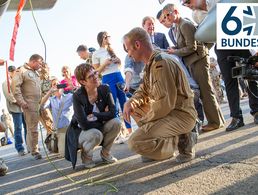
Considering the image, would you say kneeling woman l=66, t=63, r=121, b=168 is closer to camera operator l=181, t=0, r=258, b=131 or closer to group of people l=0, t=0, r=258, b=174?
group of people l=0, t=0, r=258, b=174

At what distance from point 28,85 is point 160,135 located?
3.15 metres

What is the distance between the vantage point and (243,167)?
229 centimetres

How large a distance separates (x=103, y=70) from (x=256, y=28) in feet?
8.95

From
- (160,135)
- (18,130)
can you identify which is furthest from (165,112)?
(18,130)

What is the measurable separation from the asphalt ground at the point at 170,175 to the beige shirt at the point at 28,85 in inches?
62.1

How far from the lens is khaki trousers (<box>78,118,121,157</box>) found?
321 centimetres

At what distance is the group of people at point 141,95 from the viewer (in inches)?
102

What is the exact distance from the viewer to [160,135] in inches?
102

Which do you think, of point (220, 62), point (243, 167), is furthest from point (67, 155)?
point (220, 62)

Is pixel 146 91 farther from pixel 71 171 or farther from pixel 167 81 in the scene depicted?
pixel 71 171

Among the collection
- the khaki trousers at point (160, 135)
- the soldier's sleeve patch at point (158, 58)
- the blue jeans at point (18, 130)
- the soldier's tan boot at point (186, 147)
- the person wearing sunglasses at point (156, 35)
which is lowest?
the blue jeans at point (18, 130)

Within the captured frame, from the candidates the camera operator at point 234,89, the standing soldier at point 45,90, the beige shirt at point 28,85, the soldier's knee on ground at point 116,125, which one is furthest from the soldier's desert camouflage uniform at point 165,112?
the standing soldier at point 45,90

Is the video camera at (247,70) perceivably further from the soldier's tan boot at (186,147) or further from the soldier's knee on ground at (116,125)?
the soldier's knee on ground at (116,125)

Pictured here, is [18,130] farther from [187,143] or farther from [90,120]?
[187,143]
